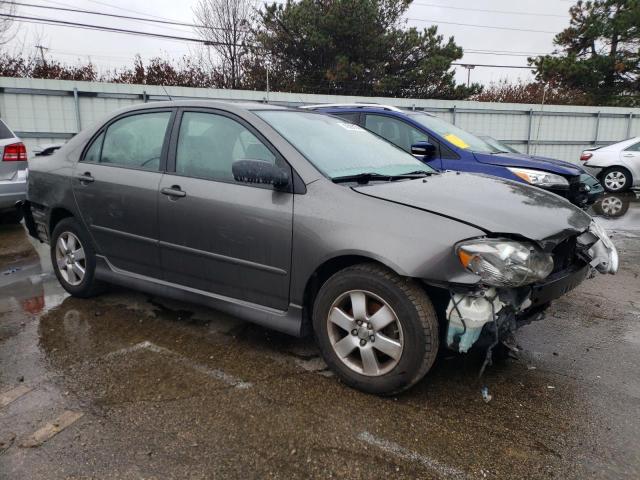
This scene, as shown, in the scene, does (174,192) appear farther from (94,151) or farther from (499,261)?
(499,261)

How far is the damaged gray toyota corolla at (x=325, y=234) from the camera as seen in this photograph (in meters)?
2.55

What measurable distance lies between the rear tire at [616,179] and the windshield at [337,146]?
9965 mm

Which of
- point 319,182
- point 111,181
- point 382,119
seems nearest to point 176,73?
point 382,119

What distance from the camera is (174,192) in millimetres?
3443

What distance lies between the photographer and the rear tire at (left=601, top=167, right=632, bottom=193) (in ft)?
38.0

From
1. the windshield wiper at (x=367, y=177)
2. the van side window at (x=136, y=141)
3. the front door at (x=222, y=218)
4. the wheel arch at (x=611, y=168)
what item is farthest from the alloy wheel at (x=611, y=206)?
the van side window at (x=136, y=141)

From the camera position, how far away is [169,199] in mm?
3475

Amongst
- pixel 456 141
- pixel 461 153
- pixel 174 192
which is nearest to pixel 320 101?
pixel 456 141

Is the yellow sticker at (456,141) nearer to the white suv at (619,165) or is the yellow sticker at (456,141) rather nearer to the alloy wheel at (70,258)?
the alloy wheel at (70,258)

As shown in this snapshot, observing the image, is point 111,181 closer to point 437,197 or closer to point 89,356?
point 89,356

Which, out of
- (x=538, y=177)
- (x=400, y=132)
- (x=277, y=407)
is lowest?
(x=277, y=407)

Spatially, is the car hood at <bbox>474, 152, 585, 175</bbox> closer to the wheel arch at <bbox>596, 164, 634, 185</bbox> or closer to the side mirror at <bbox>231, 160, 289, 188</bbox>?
the side mirror at <bbox>231, 160, 289, 188</bbox>

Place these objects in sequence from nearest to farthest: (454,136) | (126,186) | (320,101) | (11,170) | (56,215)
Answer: (126,186)
(56,215)
(454,136)
(11,170)
(320,101)

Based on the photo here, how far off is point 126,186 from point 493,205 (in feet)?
8.48
